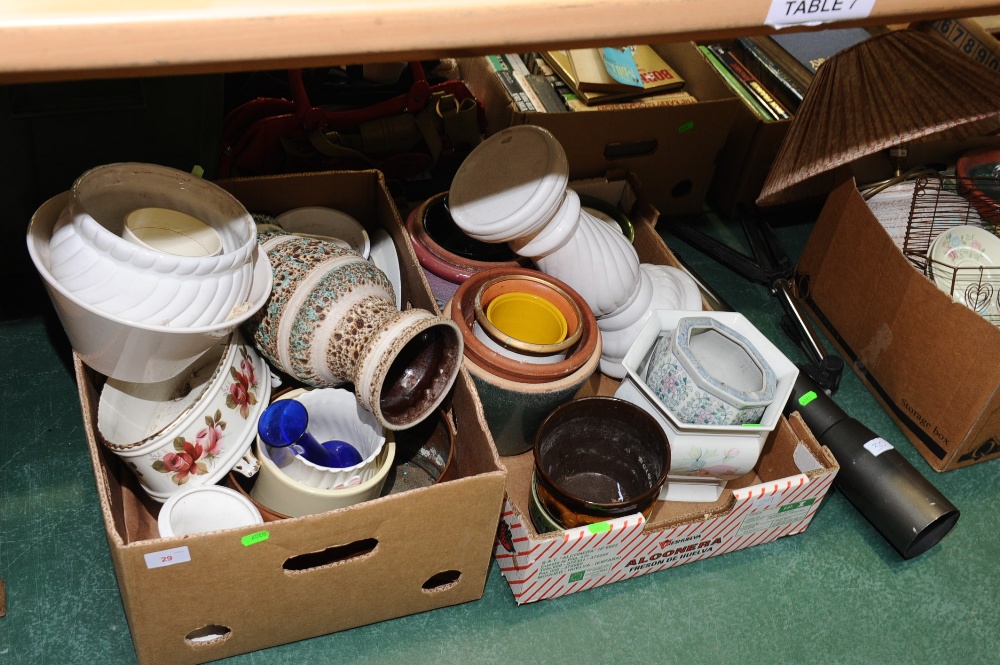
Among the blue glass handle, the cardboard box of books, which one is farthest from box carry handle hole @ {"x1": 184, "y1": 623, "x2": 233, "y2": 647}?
the cardboard box of books

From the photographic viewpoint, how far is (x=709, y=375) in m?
1.08

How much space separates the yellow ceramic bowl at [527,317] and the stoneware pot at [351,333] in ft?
0.39

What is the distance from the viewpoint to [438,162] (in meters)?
1.51

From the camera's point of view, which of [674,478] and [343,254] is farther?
[674,478]

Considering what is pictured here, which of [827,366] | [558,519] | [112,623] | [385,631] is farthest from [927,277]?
[112,623]

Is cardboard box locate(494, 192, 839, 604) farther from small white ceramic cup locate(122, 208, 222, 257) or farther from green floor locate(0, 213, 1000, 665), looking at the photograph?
small white ceramic cup locate(122, 208, 222, 257)

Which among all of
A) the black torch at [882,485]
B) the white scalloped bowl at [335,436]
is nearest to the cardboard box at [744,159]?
the black torch at [882,485]

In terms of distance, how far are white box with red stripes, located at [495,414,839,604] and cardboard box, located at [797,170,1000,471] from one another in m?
0.26

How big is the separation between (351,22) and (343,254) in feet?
1.34

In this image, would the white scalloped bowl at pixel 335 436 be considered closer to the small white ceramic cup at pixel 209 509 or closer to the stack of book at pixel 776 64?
the small white ceramic cup at pixel 209 509

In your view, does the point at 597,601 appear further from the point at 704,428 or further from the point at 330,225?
the point at 330,225

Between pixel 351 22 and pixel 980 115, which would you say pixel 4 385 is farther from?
pixel 980 115

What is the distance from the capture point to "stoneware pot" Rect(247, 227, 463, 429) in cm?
93

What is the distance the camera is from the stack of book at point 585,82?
1530 mm
